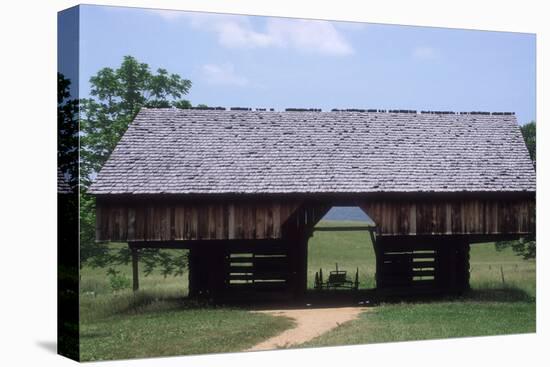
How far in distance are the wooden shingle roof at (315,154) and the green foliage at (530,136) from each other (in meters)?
0.25

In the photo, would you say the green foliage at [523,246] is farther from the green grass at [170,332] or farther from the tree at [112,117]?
the tree at [112,117]

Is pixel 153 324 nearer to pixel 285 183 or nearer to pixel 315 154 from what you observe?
pixel 285 183

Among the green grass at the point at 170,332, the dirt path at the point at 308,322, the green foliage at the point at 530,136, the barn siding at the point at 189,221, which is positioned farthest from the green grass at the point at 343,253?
the green foliage at the point at 530,136

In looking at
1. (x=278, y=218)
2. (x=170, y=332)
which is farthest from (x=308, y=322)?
(x=170, y=332)

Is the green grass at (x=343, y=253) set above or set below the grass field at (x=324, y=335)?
above

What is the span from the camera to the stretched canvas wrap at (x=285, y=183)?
19.5 m

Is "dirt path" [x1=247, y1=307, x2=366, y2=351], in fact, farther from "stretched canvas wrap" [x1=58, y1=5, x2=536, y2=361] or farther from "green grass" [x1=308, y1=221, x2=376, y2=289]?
"green grass" [x1=308, y1=221, x2=376, y2=289]

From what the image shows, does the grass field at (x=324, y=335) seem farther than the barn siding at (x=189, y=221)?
No

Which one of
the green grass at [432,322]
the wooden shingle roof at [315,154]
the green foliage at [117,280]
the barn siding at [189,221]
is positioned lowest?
the green grass at [432,322]

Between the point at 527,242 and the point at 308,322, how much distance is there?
6.67 meters

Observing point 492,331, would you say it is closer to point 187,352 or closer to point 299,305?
point 299,305

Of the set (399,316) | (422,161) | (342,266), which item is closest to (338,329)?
(399,316)

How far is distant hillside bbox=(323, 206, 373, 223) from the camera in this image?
25203 mm

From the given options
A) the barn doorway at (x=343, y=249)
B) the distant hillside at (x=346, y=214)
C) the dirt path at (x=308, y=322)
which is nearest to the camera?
the dirt path at (x=308, y=322)
